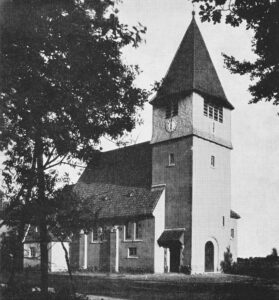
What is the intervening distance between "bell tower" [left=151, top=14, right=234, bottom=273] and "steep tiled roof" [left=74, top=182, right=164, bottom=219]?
4.11 ft

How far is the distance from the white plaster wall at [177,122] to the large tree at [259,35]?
2235cm

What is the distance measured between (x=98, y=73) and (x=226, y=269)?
28.1 meters

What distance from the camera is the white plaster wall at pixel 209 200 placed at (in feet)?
113

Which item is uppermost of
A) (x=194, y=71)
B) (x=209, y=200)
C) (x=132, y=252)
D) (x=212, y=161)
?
(x=194, y=71)

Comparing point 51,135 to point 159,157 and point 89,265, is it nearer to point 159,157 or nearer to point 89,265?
point 159,157

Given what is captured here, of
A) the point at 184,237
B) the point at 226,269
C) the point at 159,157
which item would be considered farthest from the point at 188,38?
the point at 226,269

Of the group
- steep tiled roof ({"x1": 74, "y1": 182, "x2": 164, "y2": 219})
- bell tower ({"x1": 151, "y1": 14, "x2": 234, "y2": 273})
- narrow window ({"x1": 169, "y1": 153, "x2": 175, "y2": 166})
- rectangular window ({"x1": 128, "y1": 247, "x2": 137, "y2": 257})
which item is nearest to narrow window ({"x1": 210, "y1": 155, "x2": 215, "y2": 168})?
bell tower ({"x1": 151, "y1": 14, "x2": 234, "y2": 273})

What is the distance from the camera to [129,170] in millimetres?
41719

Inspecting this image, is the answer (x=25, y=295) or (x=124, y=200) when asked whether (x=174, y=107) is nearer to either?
(x=124, y=200)

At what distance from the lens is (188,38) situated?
3859 cm

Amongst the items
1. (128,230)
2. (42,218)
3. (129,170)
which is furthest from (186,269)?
(42,218)

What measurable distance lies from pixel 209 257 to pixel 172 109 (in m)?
11.9

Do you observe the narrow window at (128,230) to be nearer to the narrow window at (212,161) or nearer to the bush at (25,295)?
the narrow window at (212,161)

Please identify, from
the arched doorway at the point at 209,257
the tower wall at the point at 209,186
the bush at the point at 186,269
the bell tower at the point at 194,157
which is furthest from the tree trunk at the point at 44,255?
the arched doorway at the point at 209,257
